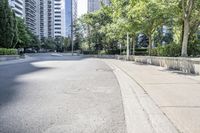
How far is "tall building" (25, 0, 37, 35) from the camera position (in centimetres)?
16325

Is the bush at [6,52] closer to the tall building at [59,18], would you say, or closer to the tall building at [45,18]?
the tall building at [45,18]

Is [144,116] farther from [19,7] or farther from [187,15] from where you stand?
[19,7]

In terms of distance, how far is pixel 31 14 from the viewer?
169750 mm

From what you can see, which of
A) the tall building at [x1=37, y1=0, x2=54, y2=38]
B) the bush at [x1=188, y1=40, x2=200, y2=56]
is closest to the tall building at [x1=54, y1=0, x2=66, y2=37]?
the tall building at [x1=37, y1=0, x2=54, y2=38]

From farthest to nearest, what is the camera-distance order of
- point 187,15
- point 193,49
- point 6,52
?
point 6,52 < point 193,49 < point 187,15

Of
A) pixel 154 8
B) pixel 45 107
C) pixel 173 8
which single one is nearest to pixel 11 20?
pixel 154 8

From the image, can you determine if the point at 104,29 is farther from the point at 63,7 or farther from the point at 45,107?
the point at 63,7

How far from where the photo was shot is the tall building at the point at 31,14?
163 meters

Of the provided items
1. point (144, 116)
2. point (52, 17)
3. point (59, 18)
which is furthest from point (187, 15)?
point (59, 18)

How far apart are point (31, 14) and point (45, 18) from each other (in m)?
21.0

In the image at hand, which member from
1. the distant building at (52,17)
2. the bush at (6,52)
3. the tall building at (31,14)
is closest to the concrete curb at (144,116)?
the bush at (6,52)

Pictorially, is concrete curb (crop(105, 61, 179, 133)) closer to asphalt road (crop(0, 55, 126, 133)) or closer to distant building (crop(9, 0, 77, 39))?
asphalt road (crop(0, 55, 126, 133))

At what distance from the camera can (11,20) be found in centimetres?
4722

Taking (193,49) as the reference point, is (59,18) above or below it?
above
